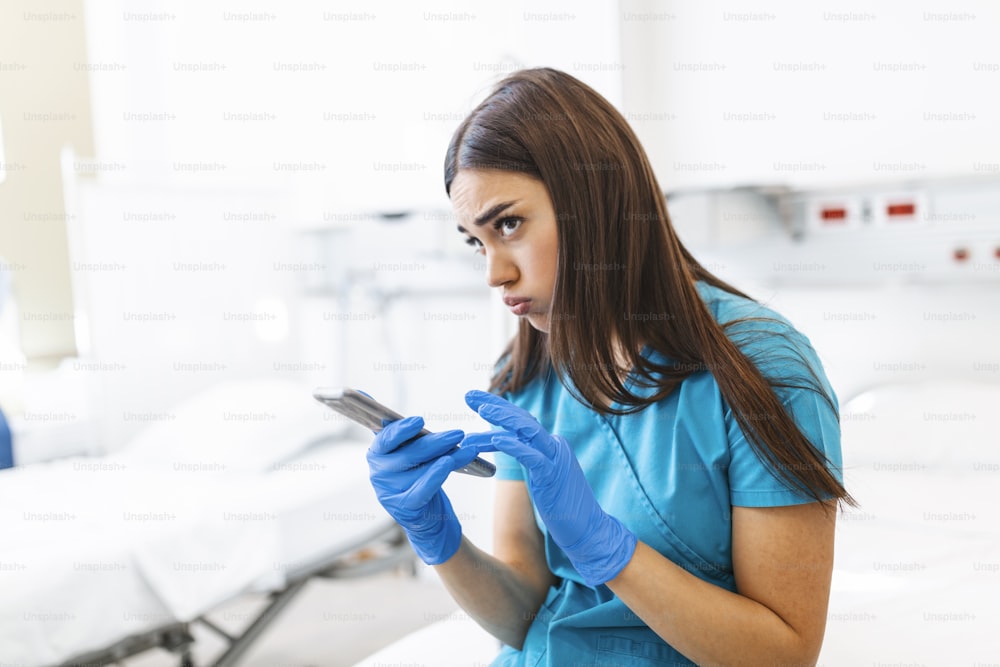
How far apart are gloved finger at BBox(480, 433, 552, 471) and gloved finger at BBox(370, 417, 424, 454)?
12 centimetres

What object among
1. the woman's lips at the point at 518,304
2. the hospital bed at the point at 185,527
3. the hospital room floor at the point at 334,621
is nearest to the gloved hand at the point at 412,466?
the woman's lips at the point at 518,304

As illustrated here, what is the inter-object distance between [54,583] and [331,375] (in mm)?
1377

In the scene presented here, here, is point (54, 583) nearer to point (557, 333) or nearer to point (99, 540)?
point (99, 540)

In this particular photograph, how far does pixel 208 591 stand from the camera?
5.75 ft

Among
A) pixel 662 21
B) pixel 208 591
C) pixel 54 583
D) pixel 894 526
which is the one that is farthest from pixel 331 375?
pixel 894 526

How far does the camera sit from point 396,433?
950mm

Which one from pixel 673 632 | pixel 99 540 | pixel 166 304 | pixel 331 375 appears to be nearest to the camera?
pixel 673 632

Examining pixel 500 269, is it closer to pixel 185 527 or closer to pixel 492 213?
pixel 492 213

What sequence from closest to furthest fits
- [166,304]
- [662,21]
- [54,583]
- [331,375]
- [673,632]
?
[673,632] → [54,583] → [662,21] → [166,304] → [331,375]

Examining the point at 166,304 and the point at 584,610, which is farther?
the point at 166,304

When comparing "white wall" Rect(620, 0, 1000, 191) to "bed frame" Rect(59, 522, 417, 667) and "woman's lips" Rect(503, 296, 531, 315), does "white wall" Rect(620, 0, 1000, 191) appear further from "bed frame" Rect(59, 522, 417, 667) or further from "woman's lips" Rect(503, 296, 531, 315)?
"bed frame" Rect(59, 522, 417, 667)

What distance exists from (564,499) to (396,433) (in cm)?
22

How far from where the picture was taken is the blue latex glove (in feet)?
2.85

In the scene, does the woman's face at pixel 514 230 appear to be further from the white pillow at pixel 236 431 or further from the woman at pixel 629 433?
the white pillow at pixel 236 431
